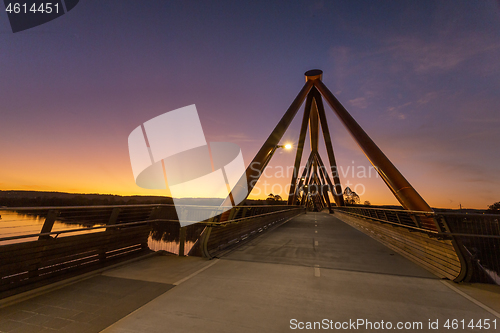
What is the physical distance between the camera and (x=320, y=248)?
29.7 ft

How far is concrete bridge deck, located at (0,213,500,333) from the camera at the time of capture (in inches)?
132

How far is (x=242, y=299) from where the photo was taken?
4129mm

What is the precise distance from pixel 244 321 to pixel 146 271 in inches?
134

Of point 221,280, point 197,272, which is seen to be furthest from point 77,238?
point 221,280

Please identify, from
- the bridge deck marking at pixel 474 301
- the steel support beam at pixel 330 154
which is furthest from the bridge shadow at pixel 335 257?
the steel support beam at pixel 330 154

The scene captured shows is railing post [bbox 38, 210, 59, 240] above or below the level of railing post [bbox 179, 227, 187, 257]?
above

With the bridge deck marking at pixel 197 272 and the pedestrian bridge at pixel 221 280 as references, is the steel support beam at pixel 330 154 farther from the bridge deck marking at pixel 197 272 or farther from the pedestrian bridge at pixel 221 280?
the bridge deck marking at pixel 197 272

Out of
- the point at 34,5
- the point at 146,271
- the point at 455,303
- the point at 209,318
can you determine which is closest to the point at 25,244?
the point at 146,271

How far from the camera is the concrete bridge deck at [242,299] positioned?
3.35 meters

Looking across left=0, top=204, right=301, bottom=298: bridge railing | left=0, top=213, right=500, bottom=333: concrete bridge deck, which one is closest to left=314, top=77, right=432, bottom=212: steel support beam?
left=0, top=213, right=500, bottom=333: concrete bridge deck

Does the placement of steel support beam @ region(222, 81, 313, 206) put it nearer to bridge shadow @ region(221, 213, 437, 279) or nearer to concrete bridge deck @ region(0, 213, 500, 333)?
bridge shadow @ region(221, 213, 437, 279)
